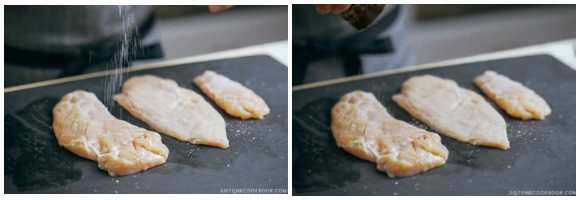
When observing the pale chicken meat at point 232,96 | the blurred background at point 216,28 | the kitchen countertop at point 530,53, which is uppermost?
the blurred background at point 216,28

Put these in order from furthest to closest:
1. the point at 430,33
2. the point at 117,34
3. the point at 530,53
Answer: the point at 430,33 < the point at 530,53 < the point at 117,34

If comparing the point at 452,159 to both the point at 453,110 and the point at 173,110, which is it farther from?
the point at 173,110

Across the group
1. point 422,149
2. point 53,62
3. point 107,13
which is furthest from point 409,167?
point 53,62

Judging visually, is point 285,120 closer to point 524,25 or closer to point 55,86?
point 55,86

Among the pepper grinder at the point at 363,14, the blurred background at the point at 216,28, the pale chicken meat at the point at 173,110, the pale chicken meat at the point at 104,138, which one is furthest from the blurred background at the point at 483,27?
the pale chicken meat at the point at 104,138

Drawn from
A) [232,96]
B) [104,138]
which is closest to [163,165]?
[104,138]

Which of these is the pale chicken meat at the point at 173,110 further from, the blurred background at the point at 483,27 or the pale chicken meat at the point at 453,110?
the blurred background at the point at 483,27

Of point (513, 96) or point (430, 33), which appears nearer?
point (513, 96)
